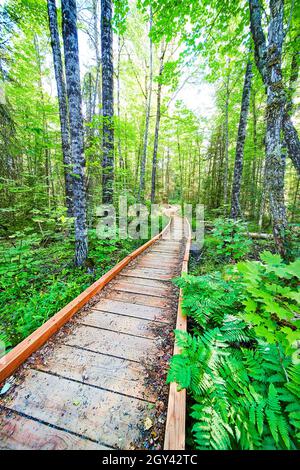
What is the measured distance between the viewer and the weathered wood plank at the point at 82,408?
3.87 ft

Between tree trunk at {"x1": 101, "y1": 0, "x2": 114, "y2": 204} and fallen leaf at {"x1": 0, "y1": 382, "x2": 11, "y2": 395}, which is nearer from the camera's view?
fallen leaf at {"x1": 0, "y1": 382, "x2": 11, "y2": 395}

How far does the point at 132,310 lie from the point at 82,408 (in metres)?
1.23

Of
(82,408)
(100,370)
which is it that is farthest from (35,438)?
(100,370)

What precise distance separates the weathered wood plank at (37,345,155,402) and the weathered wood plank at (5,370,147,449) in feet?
0.18

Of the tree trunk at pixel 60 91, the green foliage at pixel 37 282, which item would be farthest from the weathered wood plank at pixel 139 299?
the tree trunk at pixel 60 91

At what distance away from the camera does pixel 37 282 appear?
11.0 ft

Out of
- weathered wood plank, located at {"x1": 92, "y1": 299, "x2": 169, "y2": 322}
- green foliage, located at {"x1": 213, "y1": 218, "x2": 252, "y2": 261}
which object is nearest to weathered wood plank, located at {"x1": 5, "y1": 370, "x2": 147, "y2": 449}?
weathered wood plank, located at {"x1": 92, "y1": 299, "x2": 169, "y2": 322}

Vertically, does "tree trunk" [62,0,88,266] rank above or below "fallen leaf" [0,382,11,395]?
above

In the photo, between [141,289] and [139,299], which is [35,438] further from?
[141,289]

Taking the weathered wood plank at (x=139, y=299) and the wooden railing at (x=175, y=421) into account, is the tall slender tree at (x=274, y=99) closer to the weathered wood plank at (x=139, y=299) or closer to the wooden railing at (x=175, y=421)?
the weathered wood plank at (x=139, y=299)

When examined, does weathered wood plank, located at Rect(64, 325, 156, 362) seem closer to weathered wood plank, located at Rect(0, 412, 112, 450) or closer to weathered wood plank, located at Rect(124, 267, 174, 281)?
weathered wood plank, located at Rect(0, 412, 112, 450)

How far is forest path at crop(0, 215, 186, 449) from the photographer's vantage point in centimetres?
116
